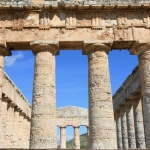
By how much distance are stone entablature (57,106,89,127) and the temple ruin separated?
23.2 meters

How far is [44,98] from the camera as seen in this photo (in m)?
15.5

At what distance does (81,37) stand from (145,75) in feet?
15.5

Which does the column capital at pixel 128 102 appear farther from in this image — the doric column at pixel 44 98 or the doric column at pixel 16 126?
the doric column at pixel 44 98

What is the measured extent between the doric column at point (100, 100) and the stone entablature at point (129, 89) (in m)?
8.00

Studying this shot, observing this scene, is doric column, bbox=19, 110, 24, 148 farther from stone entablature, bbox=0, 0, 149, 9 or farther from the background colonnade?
stone entablature, bbox=0, 0, 149, 9

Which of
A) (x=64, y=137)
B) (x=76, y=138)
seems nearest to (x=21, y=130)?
(x=64, y=137)

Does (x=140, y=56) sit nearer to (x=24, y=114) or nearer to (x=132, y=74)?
(x=132, y=74)

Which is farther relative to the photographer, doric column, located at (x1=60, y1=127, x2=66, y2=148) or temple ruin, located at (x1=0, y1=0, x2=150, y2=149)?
doric column, located at (x1=60, y1=127, x2=66, y2=148)

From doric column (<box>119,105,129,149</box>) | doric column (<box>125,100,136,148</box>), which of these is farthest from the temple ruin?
doric column (<box>119,105,129,149</box>)

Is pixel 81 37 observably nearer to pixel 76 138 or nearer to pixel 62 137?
pixel 76 138

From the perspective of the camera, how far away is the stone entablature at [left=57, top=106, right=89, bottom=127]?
3934 centimetres

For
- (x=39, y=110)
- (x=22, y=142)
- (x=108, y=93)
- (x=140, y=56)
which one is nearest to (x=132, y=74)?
(x=140, y=56)

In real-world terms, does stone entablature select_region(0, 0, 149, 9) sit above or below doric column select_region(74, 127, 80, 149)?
above

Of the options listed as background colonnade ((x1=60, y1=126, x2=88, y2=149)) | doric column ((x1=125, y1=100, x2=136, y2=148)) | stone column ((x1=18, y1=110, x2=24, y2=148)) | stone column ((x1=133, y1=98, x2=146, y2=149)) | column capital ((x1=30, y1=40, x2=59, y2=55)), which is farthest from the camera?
background colonnade ((x1=60, y1=126, x2=88, y2=149))
